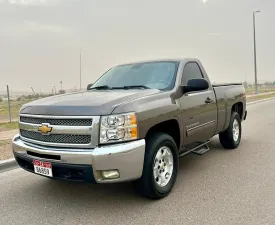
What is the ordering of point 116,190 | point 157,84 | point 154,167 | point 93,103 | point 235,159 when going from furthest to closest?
point 235,159, point 157,84, point 116,190, point 154,167, point 93,103

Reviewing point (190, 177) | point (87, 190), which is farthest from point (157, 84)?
point (87, 190)

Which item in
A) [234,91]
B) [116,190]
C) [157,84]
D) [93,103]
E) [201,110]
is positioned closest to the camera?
[93,103]

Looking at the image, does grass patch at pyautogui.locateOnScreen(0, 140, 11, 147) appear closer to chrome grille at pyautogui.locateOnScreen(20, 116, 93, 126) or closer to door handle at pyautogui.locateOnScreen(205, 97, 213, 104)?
chrome grille at pyautogui.locateOnScreen(20, 116, 93, 126)

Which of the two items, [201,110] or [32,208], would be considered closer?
[32,208]

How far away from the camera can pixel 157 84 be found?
4590 mm

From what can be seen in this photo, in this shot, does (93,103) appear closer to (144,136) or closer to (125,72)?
(144,136)

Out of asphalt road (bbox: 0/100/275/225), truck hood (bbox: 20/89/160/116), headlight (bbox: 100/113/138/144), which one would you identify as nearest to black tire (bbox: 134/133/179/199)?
asphalt road (bbox: 0/100/275/225)

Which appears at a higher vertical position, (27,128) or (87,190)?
(27,128)

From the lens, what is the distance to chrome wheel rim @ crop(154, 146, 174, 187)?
3.90 meters

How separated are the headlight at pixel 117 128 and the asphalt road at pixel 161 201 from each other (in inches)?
36.6

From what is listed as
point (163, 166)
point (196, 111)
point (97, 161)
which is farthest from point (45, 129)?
point (196, 111)

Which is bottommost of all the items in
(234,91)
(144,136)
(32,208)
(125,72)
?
(32,208)

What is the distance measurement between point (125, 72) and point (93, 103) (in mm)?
1829

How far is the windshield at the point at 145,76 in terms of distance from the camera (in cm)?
462
